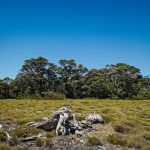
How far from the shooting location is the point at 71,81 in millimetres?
103688

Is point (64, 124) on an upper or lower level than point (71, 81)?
lower

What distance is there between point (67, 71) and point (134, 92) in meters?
25.3

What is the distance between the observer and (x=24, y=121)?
72.7 feet

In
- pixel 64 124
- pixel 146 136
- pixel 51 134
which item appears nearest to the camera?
pixel 146 136

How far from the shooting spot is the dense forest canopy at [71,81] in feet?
321

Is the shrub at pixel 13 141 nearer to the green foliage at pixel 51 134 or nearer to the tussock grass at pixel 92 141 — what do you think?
the green foliage at pixel 51 134

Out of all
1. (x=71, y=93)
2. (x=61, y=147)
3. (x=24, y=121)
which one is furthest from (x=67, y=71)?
(x=61, y=147)

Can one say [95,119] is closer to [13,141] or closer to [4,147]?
[13,141]

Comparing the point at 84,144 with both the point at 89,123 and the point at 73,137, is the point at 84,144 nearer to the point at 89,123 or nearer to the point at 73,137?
the point at 73,137

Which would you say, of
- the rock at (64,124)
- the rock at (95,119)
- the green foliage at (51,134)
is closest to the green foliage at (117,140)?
the rock at (64,124)

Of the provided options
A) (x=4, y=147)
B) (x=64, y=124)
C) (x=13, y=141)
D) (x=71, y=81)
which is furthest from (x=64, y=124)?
(x=71, y=81)

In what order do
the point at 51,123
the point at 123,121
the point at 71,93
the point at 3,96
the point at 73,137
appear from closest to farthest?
the point at 73,137
the point at 51,123
the point at 123,121
the point at 3,96
the point at 71,93

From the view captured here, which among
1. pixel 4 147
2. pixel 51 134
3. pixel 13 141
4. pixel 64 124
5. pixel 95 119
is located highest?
pixel 95 119

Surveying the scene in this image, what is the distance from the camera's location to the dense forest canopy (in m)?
97.8
